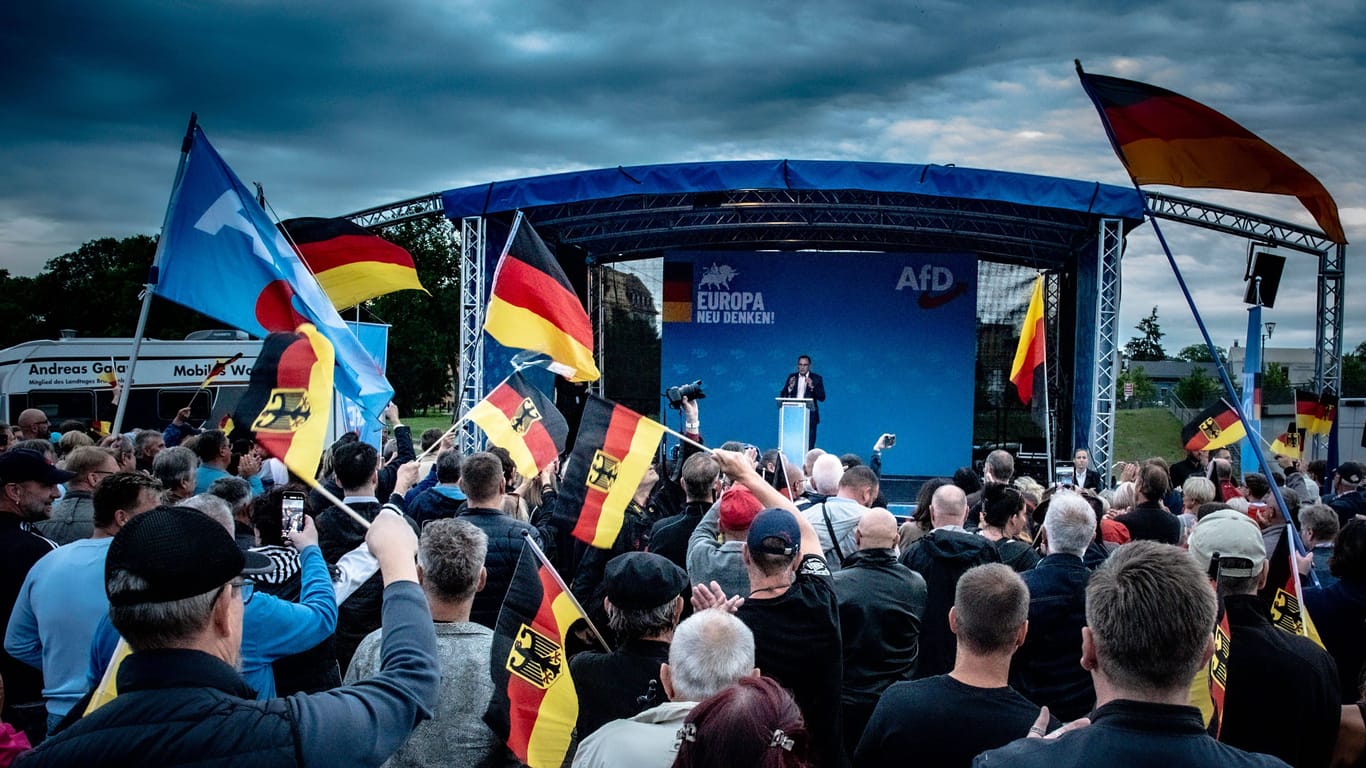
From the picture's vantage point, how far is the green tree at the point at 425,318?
41.9 m

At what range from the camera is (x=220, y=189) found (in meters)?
5.62

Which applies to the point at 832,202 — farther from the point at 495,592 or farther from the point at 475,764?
the point at 475,764

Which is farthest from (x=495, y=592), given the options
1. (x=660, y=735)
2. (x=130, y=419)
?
(x=130, y=419)

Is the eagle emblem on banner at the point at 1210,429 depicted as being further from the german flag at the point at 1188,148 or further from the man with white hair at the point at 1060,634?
the man with white hair at the point at 1060,634

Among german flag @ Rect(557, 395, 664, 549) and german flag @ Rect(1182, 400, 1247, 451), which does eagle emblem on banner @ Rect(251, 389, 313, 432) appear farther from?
german flag @ Rect(1182, 400, 1247, 451)

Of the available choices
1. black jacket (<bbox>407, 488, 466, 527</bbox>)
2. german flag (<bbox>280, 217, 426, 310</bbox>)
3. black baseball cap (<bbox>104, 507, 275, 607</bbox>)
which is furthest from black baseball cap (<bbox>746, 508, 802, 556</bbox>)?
german flag (<bbox>280, 217, 426, 310</bbox>)

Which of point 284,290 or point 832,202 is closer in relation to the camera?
point 284,290

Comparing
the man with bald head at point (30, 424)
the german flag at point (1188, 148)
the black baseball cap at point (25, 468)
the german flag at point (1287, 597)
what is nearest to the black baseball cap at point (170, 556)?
the black baseball cap at point (25, 468)

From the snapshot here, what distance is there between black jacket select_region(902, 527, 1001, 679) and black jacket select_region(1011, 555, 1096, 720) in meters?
0.39

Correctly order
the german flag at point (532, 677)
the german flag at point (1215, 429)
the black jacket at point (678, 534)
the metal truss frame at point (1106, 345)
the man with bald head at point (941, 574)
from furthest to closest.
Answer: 1. the metal truss frame at point (1106, 345)
2. the german flag at point (1215, 429)
3. the black jacket at point (678, 534)
4. the man with bald head at point (941, 574)
5. the german flag at point (532, 677)

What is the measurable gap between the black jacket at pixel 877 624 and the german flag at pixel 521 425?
254 cm

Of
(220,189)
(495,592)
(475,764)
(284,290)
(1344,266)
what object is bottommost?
(475,764)

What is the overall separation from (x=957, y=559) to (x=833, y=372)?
14.5m

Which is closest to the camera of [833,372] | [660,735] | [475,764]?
[660,735]
